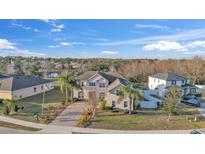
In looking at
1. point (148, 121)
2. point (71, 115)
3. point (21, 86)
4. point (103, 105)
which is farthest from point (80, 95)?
point (148, 121)

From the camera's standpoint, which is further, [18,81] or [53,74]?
[53,74]

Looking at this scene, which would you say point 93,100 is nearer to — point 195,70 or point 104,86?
point 104,86

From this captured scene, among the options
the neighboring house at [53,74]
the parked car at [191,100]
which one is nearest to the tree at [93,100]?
the neighboring house at [53,74]

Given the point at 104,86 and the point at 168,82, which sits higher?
the point at 168,82

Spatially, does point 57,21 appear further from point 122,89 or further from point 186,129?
point 186,129

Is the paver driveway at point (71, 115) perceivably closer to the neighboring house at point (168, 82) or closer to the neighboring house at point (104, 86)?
the neighboring house at point (104, 86)

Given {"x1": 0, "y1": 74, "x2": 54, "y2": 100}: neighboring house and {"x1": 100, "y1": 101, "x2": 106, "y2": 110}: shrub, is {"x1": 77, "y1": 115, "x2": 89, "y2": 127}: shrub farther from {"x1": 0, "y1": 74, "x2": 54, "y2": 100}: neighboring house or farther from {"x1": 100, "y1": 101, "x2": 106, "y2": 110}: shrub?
{"x1": 0, "y1": 74, "x2": 54, "y2": 100}: neighboring house

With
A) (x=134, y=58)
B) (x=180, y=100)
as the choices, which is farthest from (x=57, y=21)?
(x=180, y=100)
